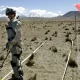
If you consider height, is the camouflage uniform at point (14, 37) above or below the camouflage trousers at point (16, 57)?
above

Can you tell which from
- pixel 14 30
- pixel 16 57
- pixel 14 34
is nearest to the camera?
pixel 14 30

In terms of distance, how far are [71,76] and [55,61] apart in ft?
11.6

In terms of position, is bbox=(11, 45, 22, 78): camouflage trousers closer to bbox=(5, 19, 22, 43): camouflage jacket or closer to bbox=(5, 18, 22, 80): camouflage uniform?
bbox=(5, 18, 22, 80): camouflage uniform

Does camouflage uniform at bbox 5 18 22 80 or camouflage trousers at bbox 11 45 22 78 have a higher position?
camouflage uniform at bbox 5 18 22 80

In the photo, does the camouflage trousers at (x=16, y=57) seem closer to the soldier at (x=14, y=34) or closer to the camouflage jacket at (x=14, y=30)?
the soldier at (x=14, y=34)

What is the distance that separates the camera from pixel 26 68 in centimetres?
1212

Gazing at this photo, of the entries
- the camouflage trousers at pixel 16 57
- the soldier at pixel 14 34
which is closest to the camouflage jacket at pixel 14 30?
the soldier at pixel 14 34

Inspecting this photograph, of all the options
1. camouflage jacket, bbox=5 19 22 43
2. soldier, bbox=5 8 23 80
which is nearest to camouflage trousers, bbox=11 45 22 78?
soldier, bbox=5 8 23 80

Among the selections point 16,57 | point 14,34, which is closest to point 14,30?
point 14,34

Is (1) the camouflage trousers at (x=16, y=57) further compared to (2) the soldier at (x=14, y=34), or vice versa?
(1) the camouflage trousers at (x=16, y=57)

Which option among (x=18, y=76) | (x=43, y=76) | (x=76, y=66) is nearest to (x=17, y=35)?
(x=18, y=76)

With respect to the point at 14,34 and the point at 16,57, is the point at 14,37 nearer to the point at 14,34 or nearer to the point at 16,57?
the point at 14,34

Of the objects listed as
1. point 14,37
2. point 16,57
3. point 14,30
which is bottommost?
point 16,57

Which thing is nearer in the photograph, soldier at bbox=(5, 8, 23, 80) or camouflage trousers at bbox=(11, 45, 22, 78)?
soldier at bbox=(5, 8, 23, 80)
